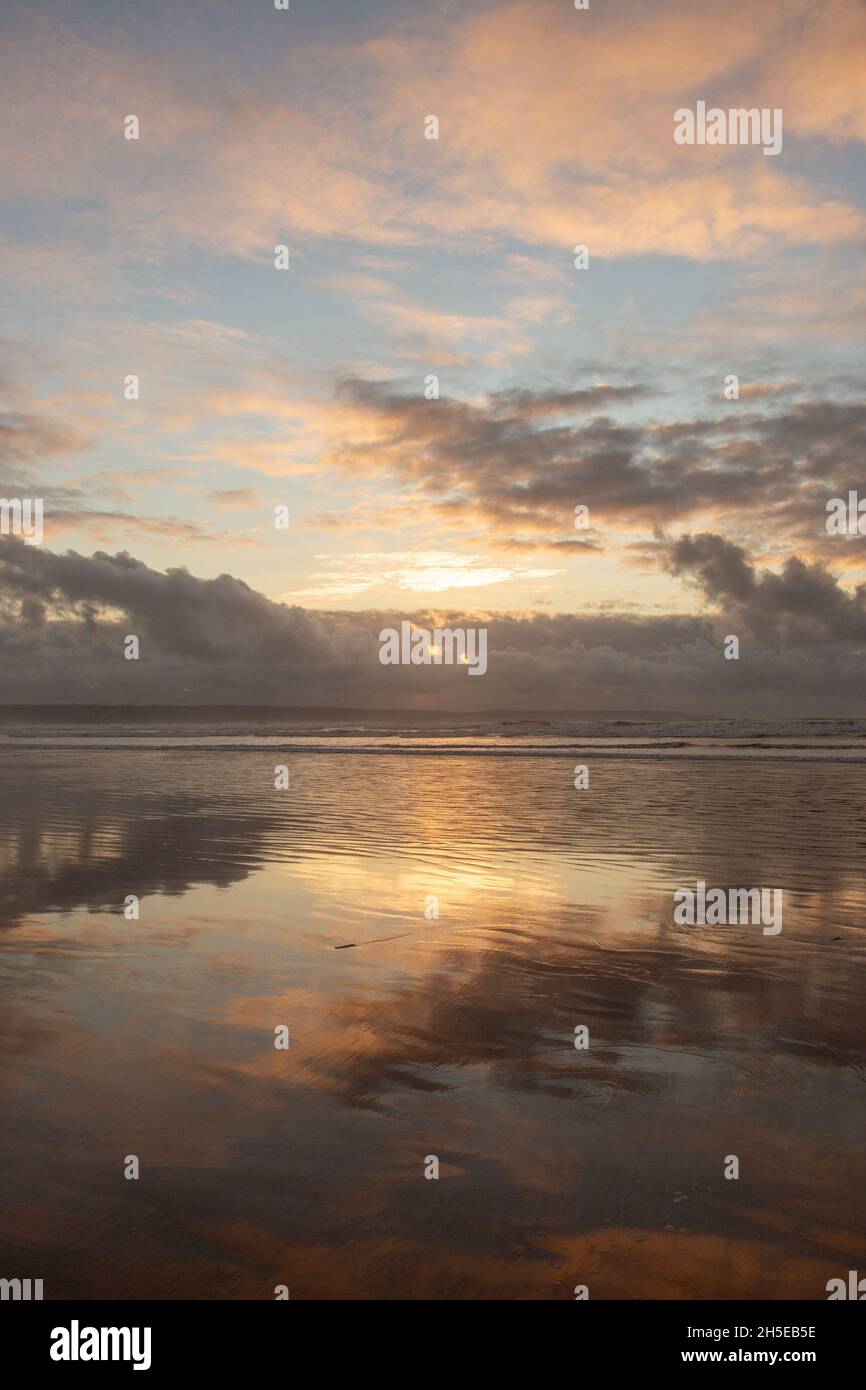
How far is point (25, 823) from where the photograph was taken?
1756cm

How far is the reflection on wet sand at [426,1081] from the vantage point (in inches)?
145

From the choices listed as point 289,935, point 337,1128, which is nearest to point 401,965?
point 289,935

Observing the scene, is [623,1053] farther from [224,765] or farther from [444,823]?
[224,765]

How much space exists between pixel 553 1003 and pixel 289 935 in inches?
122

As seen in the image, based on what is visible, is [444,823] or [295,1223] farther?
[444,823]

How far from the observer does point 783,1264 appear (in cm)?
361

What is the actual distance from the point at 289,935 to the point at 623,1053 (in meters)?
4.04

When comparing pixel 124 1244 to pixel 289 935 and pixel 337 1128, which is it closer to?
pixel 337 1128

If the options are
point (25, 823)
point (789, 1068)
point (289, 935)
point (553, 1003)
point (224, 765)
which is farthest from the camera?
point (224, 765)

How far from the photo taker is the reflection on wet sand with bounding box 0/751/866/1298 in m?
3.69

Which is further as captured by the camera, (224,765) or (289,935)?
(224,765)

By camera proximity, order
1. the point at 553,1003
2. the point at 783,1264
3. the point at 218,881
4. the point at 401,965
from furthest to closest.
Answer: the point at 218,881
the point at 401,965
the point at 553,1003
the point at 783,1264

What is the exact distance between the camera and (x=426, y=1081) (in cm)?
538
